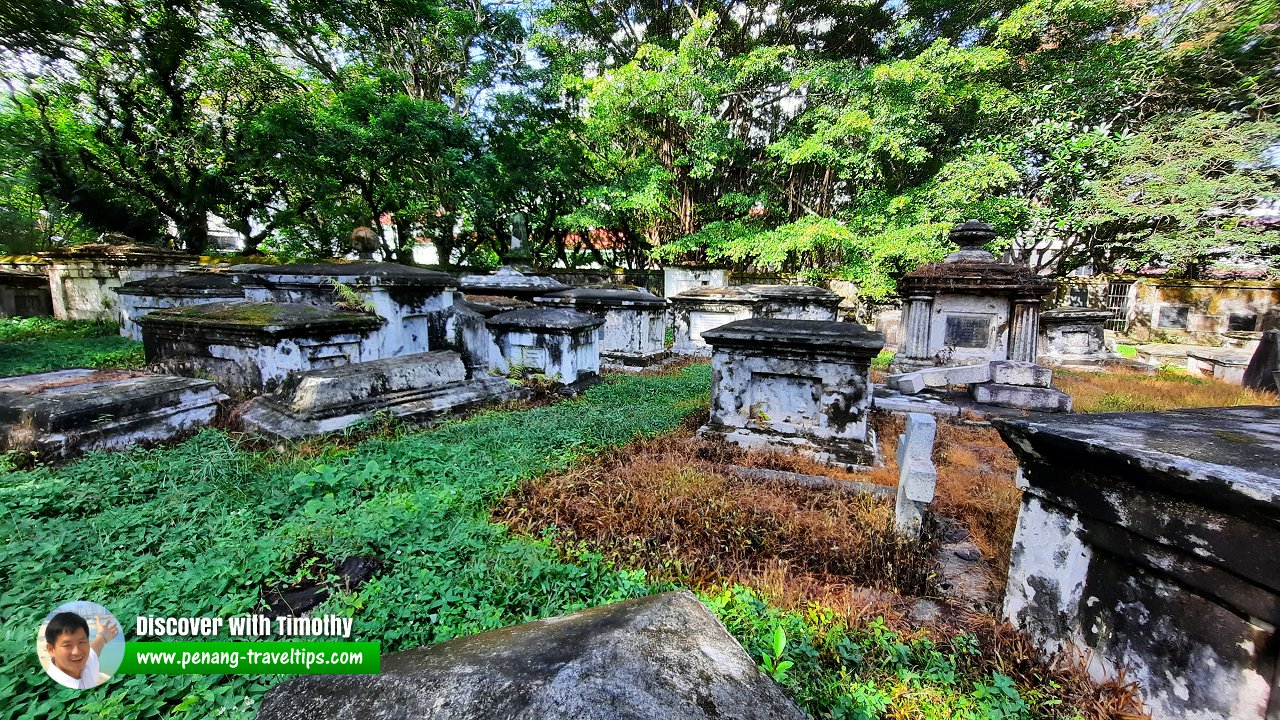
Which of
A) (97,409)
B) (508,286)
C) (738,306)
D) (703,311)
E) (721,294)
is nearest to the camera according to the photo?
(97,409)

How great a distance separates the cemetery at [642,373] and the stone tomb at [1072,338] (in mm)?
97

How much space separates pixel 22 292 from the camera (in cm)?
1108

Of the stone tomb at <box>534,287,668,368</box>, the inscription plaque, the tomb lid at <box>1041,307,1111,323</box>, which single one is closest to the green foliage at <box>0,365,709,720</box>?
the stone tomb at <box>534,287,668,368</box>

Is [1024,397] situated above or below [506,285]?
below

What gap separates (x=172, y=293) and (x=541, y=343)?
6.66 m

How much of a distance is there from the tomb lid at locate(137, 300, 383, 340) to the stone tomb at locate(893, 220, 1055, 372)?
8.15 m

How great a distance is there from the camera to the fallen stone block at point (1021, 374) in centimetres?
593

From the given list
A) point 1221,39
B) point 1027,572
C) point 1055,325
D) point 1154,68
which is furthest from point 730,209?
point 1027,572

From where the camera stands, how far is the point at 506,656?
1.09m

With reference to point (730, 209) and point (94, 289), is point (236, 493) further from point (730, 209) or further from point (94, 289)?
point (730, 209)

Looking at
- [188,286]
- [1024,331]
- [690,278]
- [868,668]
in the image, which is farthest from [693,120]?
[868,668]

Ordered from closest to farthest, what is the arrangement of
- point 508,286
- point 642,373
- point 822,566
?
point 822,566
point 642,373
point 508,286

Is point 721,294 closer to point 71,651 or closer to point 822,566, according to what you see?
point 822,566

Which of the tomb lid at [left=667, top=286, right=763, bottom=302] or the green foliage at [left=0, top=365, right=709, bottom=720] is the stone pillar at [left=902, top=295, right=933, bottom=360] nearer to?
the tomb lid at [left=667, top=286, right=763, bottom=302]
